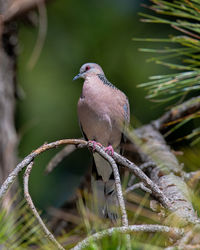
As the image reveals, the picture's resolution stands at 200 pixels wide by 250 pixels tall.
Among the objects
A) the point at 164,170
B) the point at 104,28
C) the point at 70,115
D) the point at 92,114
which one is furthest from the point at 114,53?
the point at 164,170

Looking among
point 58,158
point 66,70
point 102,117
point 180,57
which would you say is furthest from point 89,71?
point 66,70

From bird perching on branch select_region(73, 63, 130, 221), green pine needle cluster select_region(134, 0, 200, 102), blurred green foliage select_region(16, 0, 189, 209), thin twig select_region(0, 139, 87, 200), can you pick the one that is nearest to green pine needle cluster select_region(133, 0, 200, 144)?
green pine needle cluster select_region(134, 0, 200, 102)

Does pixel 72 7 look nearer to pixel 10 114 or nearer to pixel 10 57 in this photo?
pixel 10 57

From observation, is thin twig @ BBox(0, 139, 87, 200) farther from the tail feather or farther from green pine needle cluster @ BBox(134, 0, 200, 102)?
the tail feather

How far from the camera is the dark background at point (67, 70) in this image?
4.77 meters

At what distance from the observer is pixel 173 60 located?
4.74 m

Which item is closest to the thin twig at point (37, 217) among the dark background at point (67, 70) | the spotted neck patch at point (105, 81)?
the spotted neck patch at point (105, 81)

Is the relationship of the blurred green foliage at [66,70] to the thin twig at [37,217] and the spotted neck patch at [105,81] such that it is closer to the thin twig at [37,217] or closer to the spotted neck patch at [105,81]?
the spotted neck patch at [105,81]

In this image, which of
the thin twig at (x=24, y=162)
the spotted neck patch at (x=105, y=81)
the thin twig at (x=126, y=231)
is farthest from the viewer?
the spotted neck patch at (x=105, y=81)

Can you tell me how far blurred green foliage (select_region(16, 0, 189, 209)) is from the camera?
4.77m

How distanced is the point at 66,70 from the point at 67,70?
0.04 feet

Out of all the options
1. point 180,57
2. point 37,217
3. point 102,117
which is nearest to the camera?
point 37,217

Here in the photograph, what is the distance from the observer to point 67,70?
5051 millimetres

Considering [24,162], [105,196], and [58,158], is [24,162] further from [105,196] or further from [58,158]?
[58,158]
